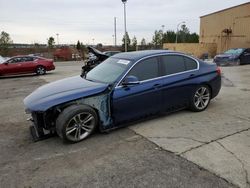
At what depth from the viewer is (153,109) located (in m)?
5.01

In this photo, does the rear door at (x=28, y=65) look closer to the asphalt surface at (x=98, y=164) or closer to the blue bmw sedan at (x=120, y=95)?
the blue bmw sedan at (x=120, y=95)

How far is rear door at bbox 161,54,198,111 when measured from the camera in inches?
203

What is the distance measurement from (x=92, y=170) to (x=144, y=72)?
2.28 m

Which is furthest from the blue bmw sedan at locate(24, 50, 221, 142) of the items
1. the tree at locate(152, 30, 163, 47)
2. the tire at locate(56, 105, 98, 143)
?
the tree at locate(152, 30, 163, 47)

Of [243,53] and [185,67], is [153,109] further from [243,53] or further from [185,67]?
[243,53]

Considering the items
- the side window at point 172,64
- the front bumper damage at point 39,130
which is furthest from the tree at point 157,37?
the front bumper damage at point 39,130

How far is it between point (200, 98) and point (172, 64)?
112 centimetres

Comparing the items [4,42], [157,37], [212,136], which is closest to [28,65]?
[212,136]

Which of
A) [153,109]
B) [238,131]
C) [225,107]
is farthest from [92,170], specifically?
[225,107]

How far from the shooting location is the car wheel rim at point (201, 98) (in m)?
5.70

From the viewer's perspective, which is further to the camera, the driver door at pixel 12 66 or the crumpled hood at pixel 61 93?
the driver door at pixel 12 66

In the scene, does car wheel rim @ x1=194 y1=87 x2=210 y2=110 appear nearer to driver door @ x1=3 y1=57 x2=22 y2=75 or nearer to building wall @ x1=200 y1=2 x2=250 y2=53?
driver door @ x1=3 y1=57 x2=22 y2=75

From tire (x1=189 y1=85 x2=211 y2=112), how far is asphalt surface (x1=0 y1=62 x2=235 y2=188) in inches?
69.2

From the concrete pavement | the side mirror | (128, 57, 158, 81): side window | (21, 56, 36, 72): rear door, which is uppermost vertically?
(128, 57, 158, 81): side window
